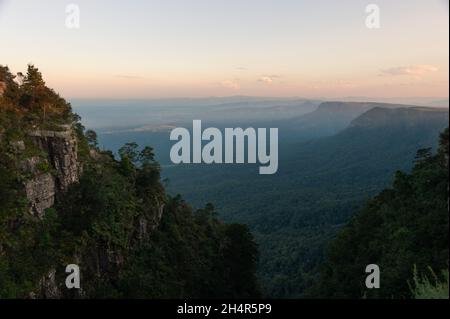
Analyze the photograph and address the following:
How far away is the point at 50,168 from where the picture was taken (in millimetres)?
22797

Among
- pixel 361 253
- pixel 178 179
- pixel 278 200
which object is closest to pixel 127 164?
pixel 361 253

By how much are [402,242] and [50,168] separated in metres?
18.7

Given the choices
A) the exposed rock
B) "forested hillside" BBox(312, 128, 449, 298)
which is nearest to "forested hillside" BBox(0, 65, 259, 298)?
the exposed rock

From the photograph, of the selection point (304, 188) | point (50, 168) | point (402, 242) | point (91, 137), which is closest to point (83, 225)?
point (50, 168)

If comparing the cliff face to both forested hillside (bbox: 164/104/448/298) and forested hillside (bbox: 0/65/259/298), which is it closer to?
forested hillside (bbox: 0/65/259/298)

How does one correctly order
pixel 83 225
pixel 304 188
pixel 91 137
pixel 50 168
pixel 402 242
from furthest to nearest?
1. pixel 304 188
2. pixel 91 137
3. pixel 83 225
4. pixel 50 168
5. pixel 402 242

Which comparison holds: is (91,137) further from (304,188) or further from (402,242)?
(304,188)

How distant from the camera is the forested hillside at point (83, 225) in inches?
773

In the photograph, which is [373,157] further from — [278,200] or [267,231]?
[267,231]

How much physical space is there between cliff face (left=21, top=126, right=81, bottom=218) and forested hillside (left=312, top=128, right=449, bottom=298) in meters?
16.5

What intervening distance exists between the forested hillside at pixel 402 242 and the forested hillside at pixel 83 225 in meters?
9.53

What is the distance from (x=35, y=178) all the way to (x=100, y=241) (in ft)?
18.3

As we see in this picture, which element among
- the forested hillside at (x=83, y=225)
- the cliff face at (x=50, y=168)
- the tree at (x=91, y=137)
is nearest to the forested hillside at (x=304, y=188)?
the forested hillside at (x=83, y=225)

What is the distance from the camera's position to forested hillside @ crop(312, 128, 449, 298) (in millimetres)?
14789
